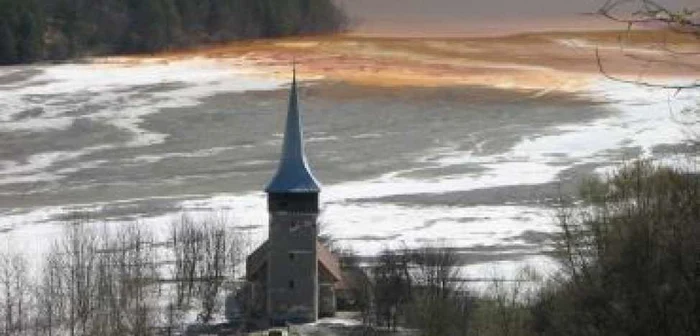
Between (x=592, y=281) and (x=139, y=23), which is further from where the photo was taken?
(x=139, y=23)

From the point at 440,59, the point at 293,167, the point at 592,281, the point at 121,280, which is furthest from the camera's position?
the point at 440,59

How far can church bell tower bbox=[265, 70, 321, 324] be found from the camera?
3422 centimetres

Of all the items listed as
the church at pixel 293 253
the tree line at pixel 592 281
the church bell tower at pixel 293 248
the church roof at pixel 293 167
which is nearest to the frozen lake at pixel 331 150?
the tree line at pixel 592 281

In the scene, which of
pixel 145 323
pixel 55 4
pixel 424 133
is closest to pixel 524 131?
pixel 424 133

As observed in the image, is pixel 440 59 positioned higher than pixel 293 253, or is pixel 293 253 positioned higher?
pixel 440 59

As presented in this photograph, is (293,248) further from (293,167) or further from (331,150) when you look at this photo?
(331,150)

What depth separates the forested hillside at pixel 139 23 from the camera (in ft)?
325

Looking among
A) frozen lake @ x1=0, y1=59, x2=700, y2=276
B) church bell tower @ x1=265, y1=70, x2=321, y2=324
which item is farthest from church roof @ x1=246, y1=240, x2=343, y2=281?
frozen lake @ x1=0, y1=59, x2=700, y2=276

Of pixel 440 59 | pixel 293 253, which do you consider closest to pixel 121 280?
pixel 293 253

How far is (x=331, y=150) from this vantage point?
2392 inches

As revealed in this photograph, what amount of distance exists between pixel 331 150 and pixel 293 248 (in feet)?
86.8

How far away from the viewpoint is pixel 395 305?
3188 centimetres

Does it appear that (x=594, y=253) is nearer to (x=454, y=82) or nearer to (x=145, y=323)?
(x=145, y=323)

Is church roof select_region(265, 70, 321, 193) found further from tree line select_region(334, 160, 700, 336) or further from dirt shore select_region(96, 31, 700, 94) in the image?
dirt shore select_region(96, 31, 700, 94)
